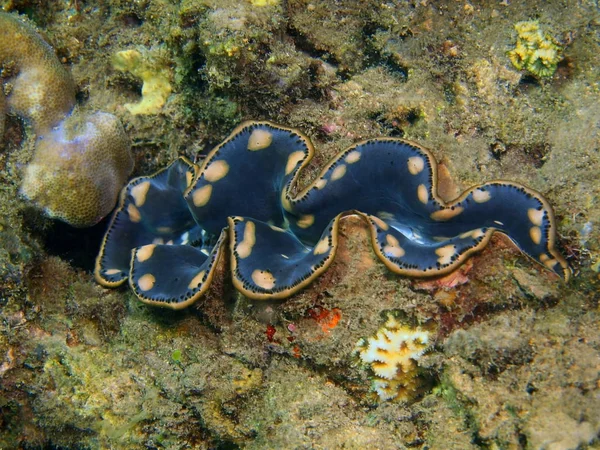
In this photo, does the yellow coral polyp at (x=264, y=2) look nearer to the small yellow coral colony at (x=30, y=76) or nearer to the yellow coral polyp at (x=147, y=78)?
the yellow coral polyp at (x=147, y=78)

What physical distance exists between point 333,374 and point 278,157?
4.86 ft

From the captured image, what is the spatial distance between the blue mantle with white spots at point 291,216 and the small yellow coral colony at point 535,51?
0.94 meters

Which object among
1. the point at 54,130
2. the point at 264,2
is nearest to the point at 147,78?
the point at 54,130

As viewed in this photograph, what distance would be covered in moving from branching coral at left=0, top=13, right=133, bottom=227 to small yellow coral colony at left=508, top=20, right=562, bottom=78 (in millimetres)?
2981

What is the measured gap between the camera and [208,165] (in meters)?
3.01

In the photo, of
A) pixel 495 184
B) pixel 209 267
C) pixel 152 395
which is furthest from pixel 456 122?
pixel 152 395

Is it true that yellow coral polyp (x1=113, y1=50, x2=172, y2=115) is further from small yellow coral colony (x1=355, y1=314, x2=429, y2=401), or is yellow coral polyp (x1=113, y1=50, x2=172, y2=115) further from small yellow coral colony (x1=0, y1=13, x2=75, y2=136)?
small yellow coral colony (x1=355, y1=314, x2=429, y2=401)

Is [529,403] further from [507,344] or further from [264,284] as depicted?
[264,284]

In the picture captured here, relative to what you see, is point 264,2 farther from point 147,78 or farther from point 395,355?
point 395,355

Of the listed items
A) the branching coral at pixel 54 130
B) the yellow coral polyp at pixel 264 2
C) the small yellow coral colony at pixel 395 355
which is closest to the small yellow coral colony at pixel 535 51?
the yellow coral polyp at pixel 264 2

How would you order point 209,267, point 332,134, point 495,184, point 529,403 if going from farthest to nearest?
point 332,134, point 209,267, point 495,184, point 529,403

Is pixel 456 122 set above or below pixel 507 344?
above

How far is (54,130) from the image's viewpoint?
3.11m

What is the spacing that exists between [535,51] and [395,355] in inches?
84.9
